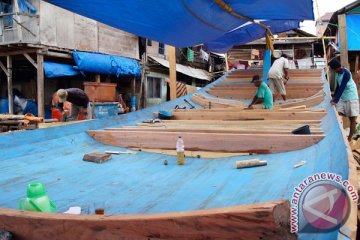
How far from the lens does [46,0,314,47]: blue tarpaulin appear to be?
337 cm

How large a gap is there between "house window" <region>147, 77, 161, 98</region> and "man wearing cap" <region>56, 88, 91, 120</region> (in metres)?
10.7

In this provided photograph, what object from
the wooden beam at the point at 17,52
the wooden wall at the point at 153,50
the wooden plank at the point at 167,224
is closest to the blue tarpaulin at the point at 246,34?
the wooden beam at the point at 17,52

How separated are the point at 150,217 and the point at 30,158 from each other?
2203 mm

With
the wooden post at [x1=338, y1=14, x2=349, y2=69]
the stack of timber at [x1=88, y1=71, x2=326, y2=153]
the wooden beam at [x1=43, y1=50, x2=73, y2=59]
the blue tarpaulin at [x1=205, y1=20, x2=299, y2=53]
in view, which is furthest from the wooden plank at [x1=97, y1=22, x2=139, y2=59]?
the stack of timber at [x1=88, y1=71, x2=326, y2=153]

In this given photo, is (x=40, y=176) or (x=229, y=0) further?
(x=229, y=0)

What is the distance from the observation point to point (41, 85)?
1103cm

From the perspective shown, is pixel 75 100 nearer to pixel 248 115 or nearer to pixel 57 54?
pixel 248 115

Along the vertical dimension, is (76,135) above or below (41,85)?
below

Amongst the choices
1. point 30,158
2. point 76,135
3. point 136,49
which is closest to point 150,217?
point 30,158

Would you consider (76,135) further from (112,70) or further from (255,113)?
(112,70)

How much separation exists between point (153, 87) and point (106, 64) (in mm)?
5103

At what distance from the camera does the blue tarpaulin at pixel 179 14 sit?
337 cm

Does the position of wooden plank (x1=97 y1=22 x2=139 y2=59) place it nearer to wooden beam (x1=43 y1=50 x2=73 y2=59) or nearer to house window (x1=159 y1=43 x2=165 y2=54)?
wooden beam (x1=43 y1=50 x2=73 y2=59)

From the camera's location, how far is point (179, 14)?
3.81 m
